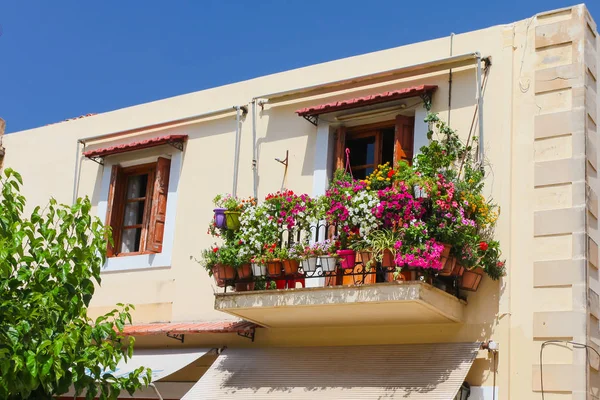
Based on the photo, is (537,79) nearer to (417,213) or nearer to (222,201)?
(417,213)

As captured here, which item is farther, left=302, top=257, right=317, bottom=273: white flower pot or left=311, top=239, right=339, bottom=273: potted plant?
left=302, top=257, right=317, bottom=273: white flower pot

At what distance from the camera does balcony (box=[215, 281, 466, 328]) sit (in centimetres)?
943

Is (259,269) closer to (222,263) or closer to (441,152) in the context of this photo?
(222,263)

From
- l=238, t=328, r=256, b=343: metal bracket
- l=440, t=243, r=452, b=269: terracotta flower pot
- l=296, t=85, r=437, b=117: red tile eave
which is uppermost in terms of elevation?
l=296, t=85, r=437, b=117: red tile eave

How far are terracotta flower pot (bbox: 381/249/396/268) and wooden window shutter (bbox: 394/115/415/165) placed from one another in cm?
151

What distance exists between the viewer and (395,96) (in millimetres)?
10820

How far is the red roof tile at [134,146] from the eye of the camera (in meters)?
12.7

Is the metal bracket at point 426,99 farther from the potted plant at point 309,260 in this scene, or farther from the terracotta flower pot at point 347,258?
the potted plant at point 309,260

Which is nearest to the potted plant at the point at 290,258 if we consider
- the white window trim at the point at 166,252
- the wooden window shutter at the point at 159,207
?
the white window trim at the point at 166,252

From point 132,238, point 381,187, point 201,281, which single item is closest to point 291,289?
point 381,187

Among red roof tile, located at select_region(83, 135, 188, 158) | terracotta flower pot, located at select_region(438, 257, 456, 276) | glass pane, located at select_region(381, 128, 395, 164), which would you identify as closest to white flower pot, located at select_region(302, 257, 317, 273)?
terracotta flower pot, located at select_region(438, 257, 456, 276)

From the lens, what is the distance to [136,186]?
13461mm

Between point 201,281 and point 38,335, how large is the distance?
4218mm

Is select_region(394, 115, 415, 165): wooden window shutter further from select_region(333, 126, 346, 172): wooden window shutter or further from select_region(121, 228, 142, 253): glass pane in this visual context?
select_region(121, 228, 142, 253): glass pane
